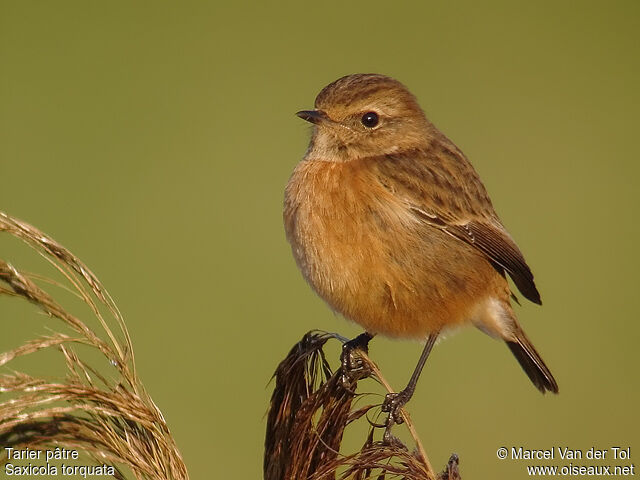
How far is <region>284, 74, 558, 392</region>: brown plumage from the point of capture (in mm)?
5031

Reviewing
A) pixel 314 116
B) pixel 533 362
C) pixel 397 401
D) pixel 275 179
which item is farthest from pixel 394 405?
pixel 275 179

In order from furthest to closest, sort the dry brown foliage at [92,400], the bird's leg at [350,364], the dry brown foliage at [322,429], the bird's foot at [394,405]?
the bird's foot at [394,405]
the bird's leg at [350,364]
the dry brown foliage at [322,429]
the dry brown foliage at [92,400]

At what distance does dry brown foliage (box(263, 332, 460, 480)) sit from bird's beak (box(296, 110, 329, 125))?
70.0 inches

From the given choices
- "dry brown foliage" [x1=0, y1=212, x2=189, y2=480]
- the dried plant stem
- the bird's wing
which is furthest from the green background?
"dry brown foliage" [x1=0, y1=212, x2=189, y2=480]

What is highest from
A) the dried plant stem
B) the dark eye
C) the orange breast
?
the dark eye

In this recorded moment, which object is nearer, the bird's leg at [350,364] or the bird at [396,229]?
the bird's leg at [350,364]

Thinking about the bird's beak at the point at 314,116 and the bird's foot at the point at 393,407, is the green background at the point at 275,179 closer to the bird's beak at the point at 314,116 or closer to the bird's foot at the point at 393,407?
the bird's beak at the point at 314,116

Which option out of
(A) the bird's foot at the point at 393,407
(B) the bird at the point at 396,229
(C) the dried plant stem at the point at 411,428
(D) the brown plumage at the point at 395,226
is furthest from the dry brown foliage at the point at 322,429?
(D) the brown plumage at the point at 395,226

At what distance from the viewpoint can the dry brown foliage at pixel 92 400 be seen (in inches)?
128

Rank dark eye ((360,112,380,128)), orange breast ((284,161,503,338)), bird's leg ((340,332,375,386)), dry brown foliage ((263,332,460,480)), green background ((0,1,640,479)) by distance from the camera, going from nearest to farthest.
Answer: dry brown foliage ((263,332,460,480)) < bird's leg ((340,332,375,386)) < orange breast ((284,161,503,338)) < dark eye ((360,112,380,128)) < green background ((0,1,640,479))

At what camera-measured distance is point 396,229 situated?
509 centimetres

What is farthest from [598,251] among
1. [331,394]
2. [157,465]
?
[157,465]

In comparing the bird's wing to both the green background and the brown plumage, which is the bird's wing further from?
the green background

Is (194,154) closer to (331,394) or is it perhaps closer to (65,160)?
(65,160)
